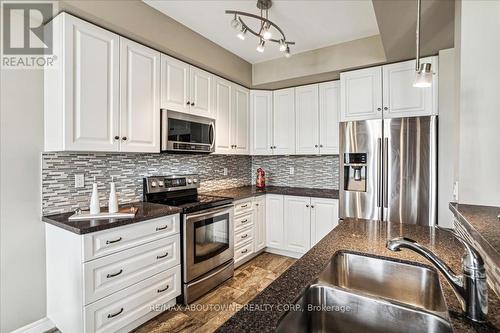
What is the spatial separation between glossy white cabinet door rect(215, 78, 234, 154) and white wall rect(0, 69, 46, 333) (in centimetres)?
169

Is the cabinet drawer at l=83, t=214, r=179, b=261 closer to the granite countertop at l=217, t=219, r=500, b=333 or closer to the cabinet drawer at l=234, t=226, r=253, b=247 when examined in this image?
the cabinet drawer at l=234, t=226, r=253, b=247

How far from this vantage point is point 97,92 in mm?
1937

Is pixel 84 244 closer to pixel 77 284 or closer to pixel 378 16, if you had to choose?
pixel 77 284

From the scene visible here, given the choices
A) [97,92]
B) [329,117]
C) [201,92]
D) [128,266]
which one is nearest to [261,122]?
[329,117]

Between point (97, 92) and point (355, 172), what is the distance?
2.64 m

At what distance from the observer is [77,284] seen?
1630mm

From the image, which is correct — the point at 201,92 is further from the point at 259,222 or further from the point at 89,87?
the point at 259,222

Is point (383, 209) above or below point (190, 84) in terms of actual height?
below

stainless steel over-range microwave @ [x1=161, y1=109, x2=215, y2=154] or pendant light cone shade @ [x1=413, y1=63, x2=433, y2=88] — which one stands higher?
pendant light cone shade @ [x1=413, y1=63, x2=433, y2=88]

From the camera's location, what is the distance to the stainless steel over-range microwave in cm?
241

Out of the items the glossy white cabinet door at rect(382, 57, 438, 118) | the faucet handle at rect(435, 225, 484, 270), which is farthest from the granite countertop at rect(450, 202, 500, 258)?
the glossy white cabinet door at rect(382, 57, 438, 118)

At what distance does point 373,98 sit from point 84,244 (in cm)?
304

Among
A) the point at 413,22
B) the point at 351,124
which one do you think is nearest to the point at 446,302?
the point at 413,22

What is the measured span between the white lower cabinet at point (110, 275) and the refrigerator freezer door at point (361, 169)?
1.95 metres
